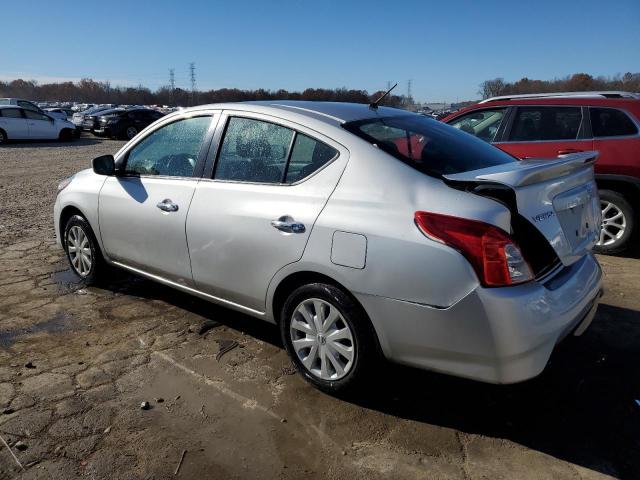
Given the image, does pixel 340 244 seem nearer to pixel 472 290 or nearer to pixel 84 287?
pixel 472 290

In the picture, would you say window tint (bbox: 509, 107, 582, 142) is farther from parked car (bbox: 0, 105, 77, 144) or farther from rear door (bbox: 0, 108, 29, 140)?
rear door (bbox: 0, 108, 29, 140)

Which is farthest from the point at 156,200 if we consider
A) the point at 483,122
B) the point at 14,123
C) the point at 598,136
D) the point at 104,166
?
the point at 14,123

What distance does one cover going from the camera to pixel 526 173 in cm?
262

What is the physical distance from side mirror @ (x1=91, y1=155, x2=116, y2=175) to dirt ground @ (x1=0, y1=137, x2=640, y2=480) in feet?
3.71

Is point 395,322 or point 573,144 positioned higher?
point 573,144

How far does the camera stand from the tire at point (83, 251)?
181 inches

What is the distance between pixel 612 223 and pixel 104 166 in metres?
5.24

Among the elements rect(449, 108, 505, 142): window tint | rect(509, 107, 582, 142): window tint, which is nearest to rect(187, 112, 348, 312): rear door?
rect(449, 108, 505, 142): window tint

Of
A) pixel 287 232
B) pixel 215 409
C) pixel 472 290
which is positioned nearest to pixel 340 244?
pixel 287 232

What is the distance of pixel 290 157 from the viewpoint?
3.18 m

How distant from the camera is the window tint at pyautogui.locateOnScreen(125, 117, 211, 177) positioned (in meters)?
3.76

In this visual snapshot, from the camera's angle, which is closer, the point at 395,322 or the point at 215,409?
the point at 395,322

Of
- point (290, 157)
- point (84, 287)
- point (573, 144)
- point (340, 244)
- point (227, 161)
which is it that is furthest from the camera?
point (573, 144)

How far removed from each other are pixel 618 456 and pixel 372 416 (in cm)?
121
